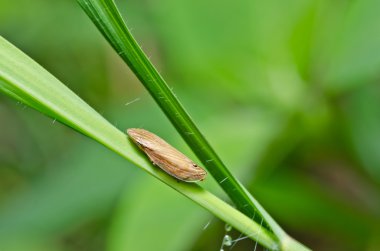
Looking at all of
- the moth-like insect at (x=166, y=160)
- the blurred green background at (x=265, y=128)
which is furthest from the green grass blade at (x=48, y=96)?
the blurred green background at (x=265, y=128)

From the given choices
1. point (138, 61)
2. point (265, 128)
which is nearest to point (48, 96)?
point (138, 61)

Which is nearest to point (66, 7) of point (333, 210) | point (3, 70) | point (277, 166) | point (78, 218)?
point (78, 218)

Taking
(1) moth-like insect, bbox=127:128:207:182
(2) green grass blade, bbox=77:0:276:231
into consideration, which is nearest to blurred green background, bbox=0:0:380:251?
(1) moth-like insect, bbox=127:128:207:182

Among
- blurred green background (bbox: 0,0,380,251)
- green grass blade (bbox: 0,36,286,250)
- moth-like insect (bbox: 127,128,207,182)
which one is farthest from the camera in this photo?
blurred green background (bbox: 0,0,380,251)

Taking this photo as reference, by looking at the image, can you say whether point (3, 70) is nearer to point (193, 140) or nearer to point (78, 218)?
point (193, 140)

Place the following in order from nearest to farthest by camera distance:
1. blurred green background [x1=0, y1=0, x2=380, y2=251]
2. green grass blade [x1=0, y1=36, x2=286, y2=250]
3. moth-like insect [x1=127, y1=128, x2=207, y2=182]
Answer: green grass blade [x1=0, y1=36, x2=286, y2=250] < moth-like insect [x1=127, y1=128, x2=207, y2=182] < blurred green background [x1=0, y1=0, x2=380, y2=251]

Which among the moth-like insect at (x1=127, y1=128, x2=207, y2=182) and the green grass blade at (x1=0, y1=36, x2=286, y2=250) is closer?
the green grass blade at (x1=0, y1=36, x2=286, y2=250)

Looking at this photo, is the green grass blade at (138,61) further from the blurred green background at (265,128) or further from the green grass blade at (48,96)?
the blurred green background at (265,128)

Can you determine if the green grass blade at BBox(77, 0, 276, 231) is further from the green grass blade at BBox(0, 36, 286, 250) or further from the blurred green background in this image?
the blurred green background
